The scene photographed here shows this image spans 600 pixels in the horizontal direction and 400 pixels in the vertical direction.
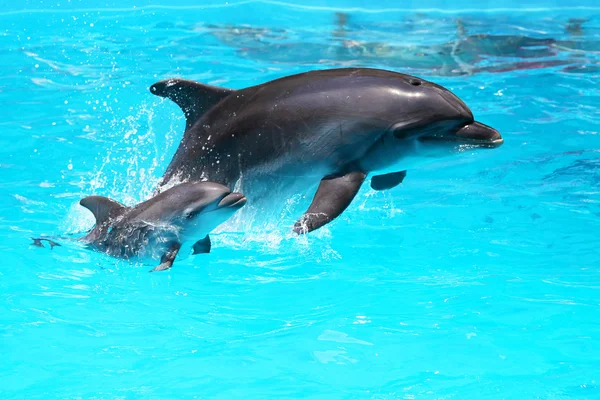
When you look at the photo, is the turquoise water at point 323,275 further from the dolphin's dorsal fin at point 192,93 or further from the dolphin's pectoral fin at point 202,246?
the dolphin's dorsal fin at point 192,93

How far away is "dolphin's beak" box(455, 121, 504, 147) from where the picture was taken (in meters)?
5.00

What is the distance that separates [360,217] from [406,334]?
2428 millimetres

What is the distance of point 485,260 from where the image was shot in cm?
677

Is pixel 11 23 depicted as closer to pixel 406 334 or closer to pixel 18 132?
pixel 18 132

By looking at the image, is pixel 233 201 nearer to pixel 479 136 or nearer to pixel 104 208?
pixel 104 208

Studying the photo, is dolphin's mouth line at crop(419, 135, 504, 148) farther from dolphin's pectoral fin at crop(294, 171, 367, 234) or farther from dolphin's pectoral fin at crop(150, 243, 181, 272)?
dolphin's pectoral fin at crop(150, 243, 181, 272)

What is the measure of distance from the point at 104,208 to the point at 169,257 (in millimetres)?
864

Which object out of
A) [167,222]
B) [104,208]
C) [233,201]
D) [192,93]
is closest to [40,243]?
[104,208]

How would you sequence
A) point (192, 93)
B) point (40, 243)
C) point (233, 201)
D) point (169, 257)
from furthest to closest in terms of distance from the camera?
point (40, 243) < point (192, 93) < point (169, 257) < point (233, 201)

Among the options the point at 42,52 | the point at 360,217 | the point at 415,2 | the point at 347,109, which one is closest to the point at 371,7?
the point at 415,2

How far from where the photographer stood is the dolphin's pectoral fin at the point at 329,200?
16.2 feet

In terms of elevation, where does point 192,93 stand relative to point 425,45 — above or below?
above

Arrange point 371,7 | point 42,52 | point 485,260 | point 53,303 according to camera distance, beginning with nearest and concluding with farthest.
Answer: point 53,303 → point 485,260 → point 42,52 → point 371,7

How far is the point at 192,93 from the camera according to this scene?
19.7ft
